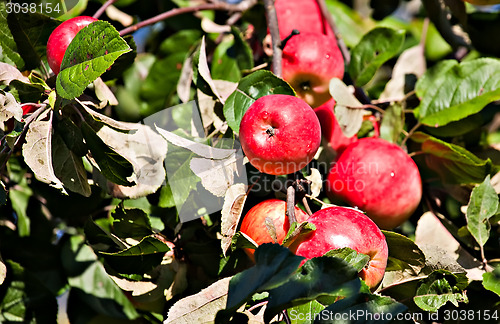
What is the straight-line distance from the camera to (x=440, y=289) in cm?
95

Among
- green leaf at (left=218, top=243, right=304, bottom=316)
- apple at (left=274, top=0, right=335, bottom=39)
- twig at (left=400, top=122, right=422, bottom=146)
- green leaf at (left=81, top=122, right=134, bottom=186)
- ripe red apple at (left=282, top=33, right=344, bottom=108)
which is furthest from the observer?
apple at (left=274, top=0, right=335, bottom=39)

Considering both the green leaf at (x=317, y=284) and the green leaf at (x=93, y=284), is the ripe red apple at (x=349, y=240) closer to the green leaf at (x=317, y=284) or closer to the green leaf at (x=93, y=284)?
the green leaf at (x=317, y=284)

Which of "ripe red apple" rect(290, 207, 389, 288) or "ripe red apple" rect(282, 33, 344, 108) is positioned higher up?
"ripe red apple" rect(282, 33, 344, 108)

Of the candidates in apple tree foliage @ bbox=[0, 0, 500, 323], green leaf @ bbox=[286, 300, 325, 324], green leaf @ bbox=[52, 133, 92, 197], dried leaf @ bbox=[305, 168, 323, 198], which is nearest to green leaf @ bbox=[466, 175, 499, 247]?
apple tree foliage @ bbox=[0, 0, 500, 323]

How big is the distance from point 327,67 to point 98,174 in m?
0.57

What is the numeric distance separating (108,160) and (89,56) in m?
0.19

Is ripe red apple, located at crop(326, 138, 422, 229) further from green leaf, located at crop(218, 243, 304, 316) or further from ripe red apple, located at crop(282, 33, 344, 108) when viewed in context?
green leaf, located at crop(218, 243, 304, 316)

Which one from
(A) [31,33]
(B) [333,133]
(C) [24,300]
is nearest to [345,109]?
(B) [333,133]

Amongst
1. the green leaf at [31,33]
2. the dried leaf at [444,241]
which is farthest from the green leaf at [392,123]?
the green leaf at [31,33]

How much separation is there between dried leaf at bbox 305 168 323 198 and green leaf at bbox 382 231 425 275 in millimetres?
163

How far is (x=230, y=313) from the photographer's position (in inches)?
31.2

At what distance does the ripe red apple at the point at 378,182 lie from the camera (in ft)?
3.62

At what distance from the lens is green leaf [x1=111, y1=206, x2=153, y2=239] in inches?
40.0

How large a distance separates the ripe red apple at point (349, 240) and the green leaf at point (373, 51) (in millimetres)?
510
